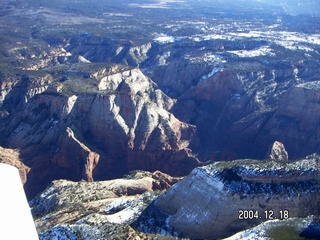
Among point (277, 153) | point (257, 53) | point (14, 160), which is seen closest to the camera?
point (14, 160)

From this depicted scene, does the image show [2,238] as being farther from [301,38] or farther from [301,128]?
[301,38]

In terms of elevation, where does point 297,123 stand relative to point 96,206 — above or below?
below

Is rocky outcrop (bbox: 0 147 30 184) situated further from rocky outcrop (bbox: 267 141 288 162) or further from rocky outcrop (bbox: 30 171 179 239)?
rocky outcrop (bbox: 267 141 288 162)

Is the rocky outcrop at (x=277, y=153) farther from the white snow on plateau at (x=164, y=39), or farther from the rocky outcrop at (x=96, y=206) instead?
the white snow on plateau at (x=164, y=39)

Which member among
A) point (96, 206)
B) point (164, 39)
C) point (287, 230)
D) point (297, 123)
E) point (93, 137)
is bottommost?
point (93, 137)

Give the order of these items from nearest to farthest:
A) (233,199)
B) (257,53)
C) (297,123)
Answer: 1. (233,199)
2. (297,123)
3. (257,53)

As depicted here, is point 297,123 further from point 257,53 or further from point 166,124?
point 257,53

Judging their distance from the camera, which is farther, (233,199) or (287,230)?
(233,199)

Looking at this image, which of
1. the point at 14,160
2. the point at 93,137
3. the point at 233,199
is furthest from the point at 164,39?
the point at 233,199
